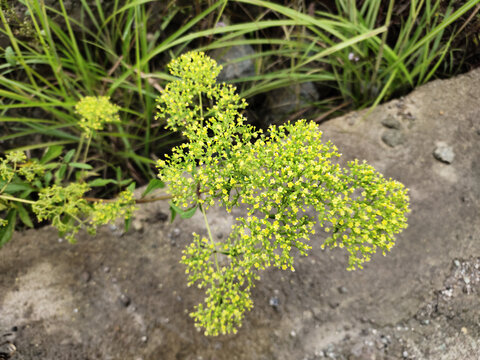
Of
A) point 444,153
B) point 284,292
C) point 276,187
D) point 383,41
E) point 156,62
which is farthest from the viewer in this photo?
point 156,62

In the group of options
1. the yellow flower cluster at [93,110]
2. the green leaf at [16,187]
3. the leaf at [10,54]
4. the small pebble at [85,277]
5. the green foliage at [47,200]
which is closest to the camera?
the green foliage at [47,200]

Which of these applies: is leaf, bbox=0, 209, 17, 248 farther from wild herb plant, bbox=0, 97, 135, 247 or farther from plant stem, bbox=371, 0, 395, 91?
plant stem, bbox=371, 0, 395, 91

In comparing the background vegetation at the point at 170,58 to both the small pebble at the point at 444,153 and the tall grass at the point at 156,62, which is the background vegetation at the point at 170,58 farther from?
the small pebble at the point at 444,153

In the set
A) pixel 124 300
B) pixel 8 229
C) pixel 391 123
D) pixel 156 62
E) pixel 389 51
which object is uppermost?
pixel 389 51

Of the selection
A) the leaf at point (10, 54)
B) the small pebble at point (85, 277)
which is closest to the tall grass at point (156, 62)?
the leaf at point (10, 54)

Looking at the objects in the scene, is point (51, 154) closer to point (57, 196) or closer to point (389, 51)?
point (57, 196)

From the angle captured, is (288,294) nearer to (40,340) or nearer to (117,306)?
(117,306)

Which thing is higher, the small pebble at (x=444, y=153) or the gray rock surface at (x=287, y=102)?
the gray rock surface at (x=287, y=102)

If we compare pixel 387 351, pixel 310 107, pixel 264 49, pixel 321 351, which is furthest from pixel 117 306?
pixel 264 49

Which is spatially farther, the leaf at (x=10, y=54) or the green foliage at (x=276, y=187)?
the leaf at (x=10, y=54)

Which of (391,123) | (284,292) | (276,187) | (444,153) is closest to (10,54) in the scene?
(276,187)

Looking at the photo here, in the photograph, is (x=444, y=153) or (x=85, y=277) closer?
(x=85, y=277)
